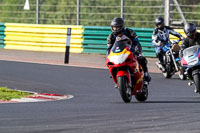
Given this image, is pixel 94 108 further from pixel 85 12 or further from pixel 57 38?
pixel 85 12

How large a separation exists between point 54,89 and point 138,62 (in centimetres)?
306

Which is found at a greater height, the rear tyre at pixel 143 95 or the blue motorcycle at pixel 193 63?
the blue motorcycle at pixel 193 63

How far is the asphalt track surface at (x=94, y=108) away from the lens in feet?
27.6

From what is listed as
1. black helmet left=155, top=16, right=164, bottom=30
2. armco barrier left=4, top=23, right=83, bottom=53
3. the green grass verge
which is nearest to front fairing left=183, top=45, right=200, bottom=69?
the green grass verge

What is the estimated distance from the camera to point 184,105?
11.7 metres

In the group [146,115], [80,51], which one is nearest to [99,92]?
[146,115]

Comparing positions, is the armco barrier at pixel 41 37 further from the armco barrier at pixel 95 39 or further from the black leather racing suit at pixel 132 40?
the black leather racing suit at pixel 132 40

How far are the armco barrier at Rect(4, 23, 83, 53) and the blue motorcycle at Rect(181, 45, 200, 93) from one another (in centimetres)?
1251

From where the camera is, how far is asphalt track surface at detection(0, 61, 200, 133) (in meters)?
8.40

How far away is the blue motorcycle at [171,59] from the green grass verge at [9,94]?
5445 mm

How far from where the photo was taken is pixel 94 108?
11.0 m

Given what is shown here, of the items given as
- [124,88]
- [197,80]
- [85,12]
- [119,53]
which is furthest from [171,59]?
[85,12]

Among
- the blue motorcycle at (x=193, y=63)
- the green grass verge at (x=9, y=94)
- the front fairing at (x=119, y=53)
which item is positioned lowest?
the green grass verge at (x=9, y=94)

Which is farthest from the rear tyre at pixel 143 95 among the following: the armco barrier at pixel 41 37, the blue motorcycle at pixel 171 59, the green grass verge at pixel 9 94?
the armco barrier at pixel 41 37
